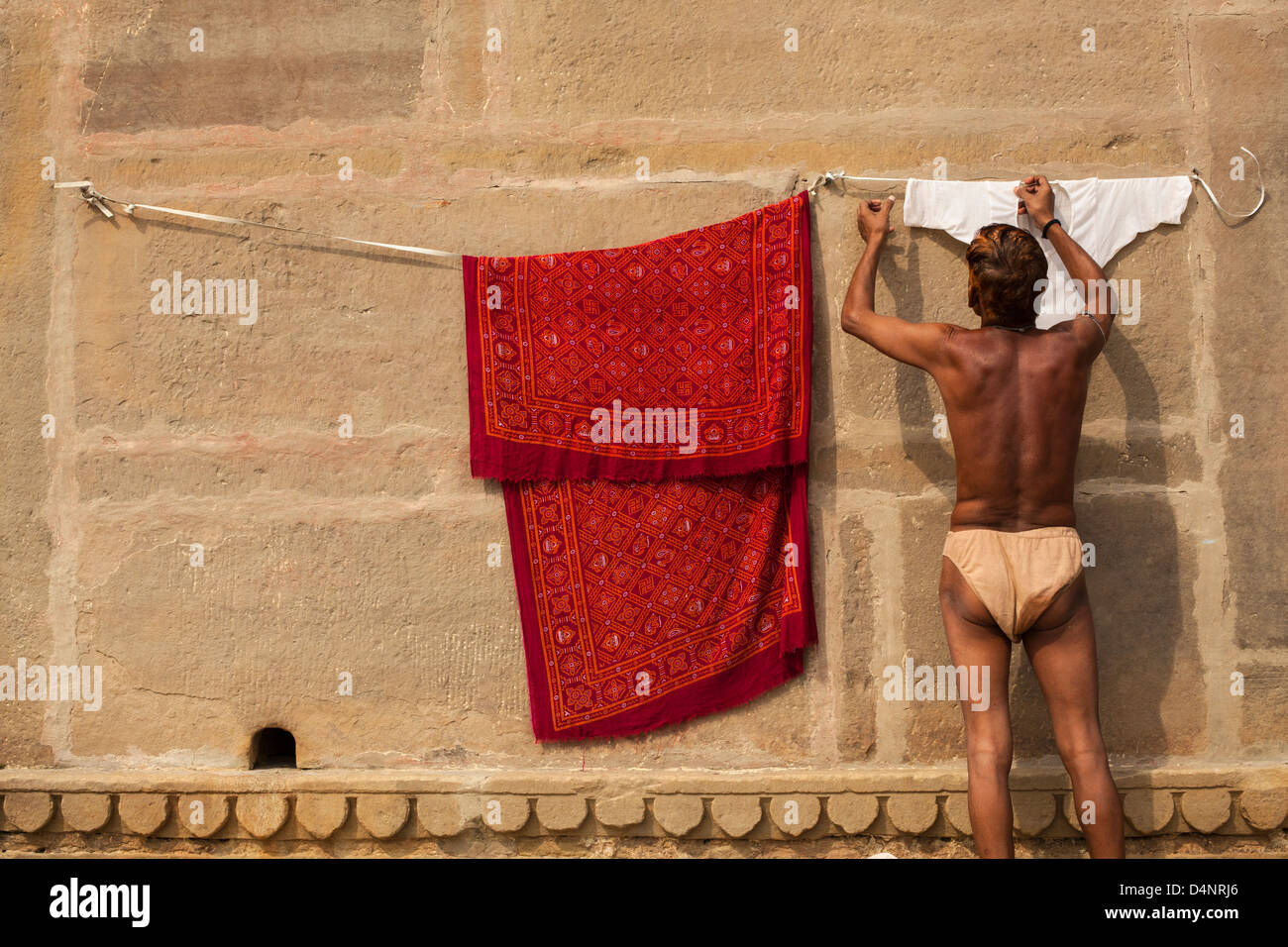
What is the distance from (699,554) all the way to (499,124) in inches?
59.8

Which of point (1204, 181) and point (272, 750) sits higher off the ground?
point (1204, 181)

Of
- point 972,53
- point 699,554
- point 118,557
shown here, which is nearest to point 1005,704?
point 699,554

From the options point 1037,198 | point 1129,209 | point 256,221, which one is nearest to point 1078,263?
point 1037,198

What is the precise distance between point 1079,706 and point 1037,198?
1.51 m

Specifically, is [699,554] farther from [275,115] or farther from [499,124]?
[275,115]

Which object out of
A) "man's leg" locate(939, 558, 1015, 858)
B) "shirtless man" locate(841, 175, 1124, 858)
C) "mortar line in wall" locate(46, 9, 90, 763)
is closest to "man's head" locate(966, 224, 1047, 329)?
"shirtless man" locate(841, 175, 1124, 858)

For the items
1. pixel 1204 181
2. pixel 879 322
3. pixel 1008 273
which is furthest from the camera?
pixel 1204 181

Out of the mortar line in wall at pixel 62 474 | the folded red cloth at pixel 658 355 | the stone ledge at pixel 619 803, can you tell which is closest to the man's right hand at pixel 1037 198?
the folded red cloth at pixel 658 355

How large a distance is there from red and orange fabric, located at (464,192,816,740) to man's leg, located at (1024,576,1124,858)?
0.74 m

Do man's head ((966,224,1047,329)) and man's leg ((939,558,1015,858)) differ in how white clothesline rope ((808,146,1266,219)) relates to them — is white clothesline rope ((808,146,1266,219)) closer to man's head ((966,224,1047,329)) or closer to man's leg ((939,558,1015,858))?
man's head ((966,224,1047,329))

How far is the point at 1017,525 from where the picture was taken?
10.5 feet

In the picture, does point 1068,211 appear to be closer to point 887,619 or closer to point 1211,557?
point 1211,557

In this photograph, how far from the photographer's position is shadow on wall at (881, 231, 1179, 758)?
3629mm

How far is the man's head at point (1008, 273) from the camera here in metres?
3.19
